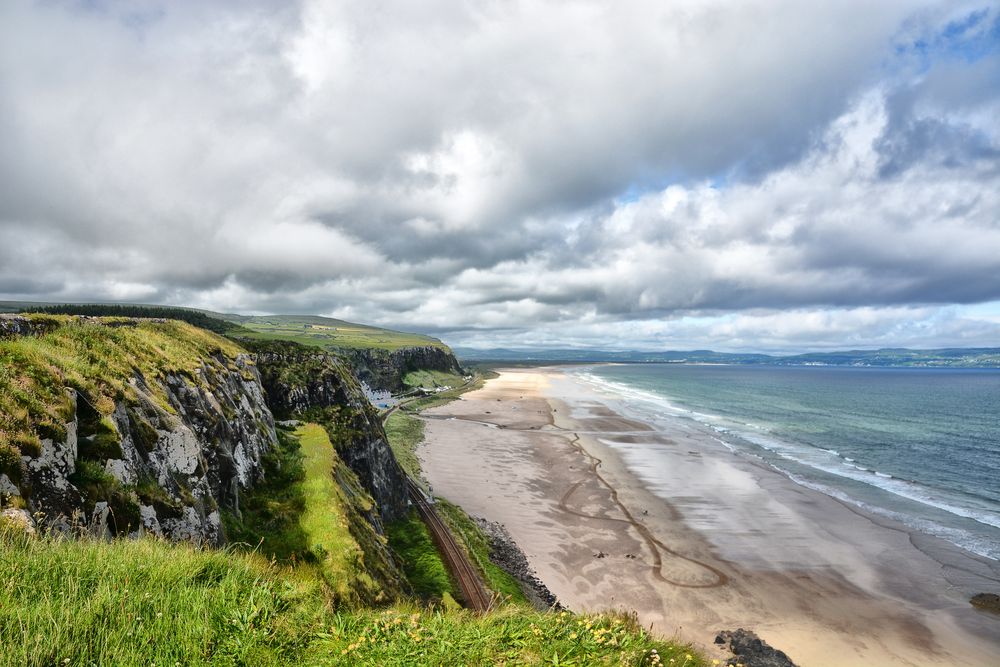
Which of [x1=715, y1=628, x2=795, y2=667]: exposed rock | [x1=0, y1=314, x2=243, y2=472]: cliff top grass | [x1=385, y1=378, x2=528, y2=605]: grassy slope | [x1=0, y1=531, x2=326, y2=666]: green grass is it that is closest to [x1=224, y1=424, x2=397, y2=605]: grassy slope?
[x1=0, y1=531, x2=326, y2=666]: green grass

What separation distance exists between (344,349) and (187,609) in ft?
548

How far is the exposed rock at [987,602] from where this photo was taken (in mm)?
28562

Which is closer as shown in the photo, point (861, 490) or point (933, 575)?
point (933, 575)

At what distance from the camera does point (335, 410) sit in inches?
1361

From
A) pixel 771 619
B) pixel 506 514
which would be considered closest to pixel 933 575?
pixel 771 619

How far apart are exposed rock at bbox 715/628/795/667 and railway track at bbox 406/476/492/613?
12.9 m

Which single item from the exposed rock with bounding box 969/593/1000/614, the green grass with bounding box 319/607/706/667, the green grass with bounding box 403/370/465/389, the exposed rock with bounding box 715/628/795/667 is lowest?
the green grass with bounding box 403/370/465/389

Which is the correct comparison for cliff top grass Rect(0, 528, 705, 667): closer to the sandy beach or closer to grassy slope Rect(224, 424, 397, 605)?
grassy slope Rect(224, 424, 397, 605)

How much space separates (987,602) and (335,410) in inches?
1755

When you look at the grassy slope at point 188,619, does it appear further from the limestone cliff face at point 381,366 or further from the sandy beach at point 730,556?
the limestone cliff face at point 381,366

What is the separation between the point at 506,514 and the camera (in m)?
42.7

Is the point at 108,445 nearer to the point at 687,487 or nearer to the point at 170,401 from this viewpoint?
the point at 170,401

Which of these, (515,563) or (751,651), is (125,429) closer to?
(515,563)

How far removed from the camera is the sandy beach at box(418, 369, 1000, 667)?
87.2 ft
